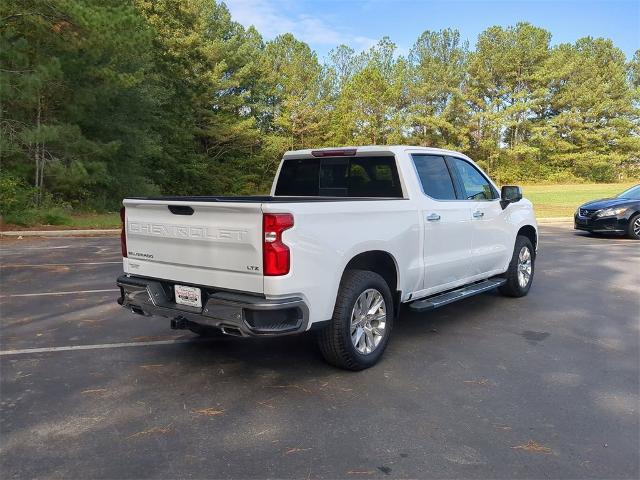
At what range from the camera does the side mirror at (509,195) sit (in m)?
6.45

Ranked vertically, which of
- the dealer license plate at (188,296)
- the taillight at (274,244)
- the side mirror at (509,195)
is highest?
the side mirror at (509,195)

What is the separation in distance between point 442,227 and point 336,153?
1.34m

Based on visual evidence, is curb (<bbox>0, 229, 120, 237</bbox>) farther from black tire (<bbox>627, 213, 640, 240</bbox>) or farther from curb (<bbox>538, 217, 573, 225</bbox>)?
curb (<bbox>538, 217, 573, 225</bbox>)

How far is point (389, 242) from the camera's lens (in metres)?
4.48

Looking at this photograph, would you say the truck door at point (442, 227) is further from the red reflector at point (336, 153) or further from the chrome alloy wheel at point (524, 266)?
the chrome alloy wheel at point (524, 266)

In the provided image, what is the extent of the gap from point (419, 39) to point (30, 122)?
48063 mm

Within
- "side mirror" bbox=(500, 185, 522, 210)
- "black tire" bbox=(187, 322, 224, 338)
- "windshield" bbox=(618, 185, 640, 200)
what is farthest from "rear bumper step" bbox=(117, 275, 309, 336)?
"windshield" bbox=(618, 185, 640, 200)

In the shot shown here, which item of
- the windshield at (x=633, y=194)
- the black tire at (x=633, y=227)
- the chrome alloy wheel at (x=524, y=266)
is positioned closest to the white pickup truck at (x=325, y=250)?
the chrome alloy wheel at (x=524, y=266)

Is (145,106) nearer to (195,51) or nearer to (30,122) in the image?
(30,122)

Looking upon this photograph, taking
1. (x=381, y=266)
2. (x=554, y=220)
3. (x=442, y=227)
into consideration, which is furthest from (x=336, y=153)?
(x=554, y=220)

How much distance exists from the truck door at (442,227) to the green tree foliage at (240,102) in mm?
11550

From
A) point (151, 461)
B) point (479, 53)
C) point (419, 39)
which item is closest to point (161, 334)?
point (151, 461)

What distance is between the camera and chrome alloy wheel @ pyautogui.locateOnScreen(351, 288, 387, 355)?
429cm

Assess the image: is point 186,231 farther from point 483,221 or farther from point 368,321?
point 483,221
